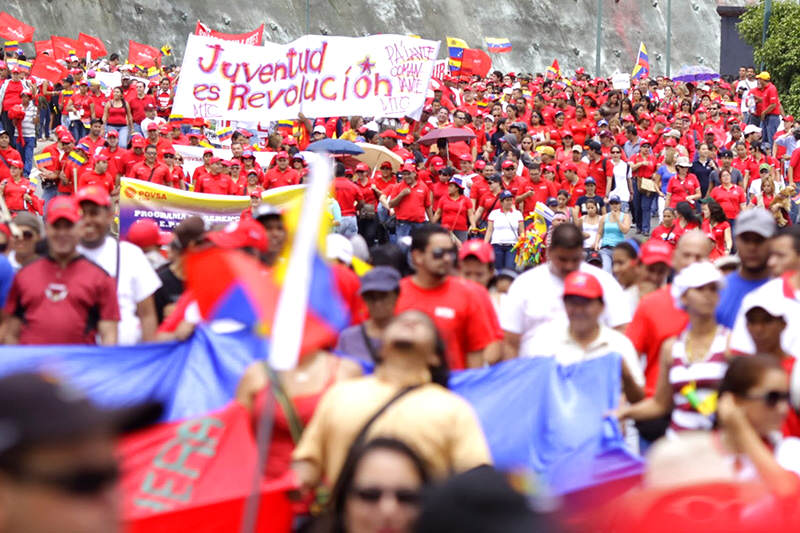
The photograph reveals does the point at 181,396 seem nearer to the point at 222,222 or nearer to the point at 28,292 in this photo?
the point at 28,292

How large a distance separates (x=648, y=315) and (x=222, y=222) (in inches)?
348

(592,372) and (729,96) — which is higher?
(729,96)

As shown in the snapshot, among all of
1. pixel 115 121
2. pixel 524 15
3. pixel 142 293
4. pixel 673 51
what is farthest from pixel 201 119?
pixel 673 51

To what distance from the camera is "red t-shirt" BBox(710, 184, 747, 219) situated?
18359mm

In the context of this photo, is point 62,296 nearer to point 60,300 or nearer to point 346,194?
point 60,300

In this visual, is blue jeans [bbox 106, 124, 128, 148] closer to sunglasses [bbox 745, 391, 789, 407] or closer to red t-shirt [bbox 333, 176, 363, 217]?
red t-shirt [bbox 333, 176, 363, 217]

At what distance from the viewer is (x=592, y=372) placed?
245 inches

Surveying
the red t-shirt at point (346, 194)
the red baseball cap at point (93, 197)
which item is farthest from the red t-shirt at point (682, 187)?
the red baseball cap at point (93, 197)

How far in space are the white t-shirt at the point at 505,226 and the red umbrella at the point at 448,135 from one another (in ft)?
14.5

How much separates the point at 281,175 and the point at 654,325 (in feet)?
39.1

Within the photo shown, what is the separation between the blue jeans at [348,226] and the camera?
1596 centimetres

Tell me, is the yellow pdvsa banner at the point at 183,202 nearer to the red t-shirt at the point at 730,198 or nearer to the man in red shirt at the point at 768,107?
the red t-shirt at the point at 730,198

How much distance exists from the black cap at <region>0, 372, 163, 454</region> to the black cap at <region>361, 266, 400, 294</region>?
4.30 meters

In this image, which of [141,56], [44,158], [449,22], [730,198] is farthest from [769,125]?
[449,22]
